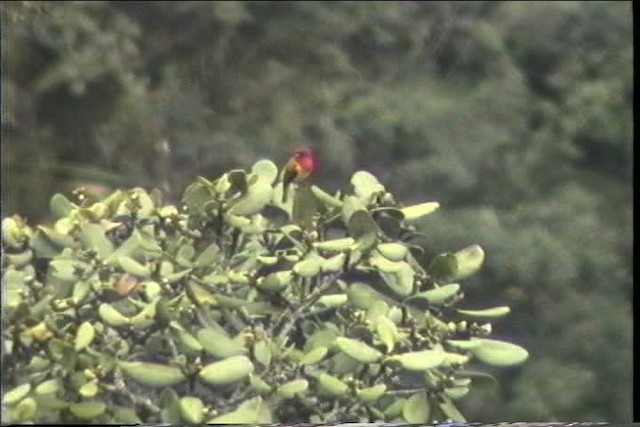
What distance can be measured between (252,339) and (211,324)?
0.36 ft

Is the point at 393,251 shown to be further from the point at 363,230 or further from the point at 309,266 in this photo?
the point at 309,266

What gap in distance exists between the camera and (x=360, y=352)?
7.80ft

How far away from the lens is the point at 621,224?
8.46ft

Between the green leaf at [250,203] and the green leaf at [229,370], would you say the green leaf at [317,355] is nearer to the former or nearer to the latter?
the green leaf at [229,370]

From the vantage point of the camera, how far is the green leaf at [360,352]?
238 centimetres

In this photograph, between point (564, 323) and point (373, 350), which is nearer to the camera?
point (373, 350)

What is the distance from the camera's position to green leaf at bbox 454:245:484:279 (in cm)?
252

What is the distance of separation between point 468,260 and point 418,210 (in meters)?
0.17

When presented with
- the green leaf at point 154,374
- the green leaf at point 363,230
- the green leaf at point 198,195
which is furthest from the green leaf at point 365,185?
the green leaf at point 154,374

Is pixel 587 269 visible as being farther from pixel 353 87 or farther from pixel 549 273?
pixel 353 87

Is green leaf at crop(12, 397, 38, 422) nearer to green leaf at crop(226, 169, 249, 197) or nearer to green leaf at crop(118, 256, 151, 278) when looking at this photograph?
green leaf at crop(118, 256, 151, 278)

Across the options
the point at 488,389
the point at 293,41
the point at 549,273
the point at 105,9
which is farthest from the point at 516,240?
the point at 105,9

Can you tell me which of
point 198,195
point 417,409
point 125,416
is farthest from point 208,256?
point 417,409

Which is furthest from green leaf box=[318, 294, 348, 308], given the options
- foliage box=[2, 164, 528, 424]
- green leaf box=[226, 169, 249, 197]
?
green leaf box=[226, 169, 249, 197]
